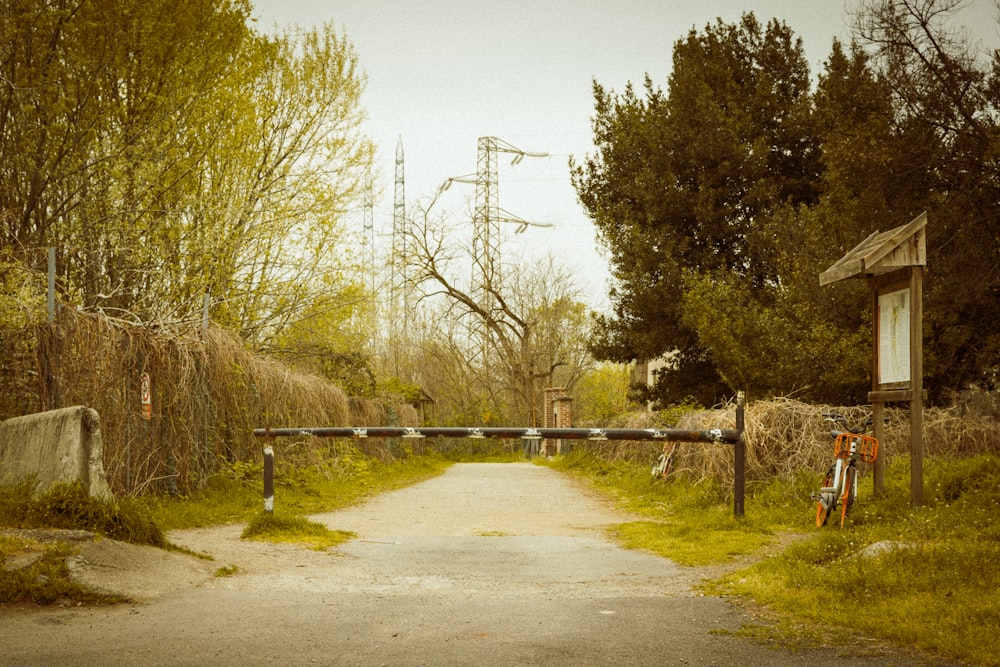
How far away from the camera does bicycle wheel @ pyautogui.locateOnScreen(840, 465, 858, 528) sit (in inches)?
357

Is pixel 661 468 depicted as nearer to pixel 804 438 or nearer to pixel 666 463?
pixel 666 463

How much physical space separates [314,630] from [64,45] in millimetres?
11860

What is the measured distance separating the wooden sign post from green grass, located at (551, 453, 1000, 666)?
2.05 ft

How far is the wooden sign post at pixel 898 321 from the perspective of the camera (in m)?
8.94

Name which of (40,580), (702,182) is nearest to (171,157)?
(40,580)

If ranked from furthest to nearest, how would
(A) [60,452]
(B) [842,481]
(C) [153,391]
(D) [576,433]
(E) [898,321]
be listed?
(C) [153,391]
(D) [576,433]
(E) [898,321]
(B) [842,481]
(A) [60,452]

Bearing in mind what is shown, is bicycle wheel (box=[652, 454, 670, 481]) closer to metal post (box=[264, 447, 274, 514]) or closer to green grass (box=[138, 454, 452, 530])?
green grass (box=[138, 454, 452, 530])

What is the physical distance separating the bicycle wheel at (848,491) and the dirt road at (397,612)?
2.07 m

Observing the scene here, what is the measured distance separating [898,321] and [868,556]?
3.45m

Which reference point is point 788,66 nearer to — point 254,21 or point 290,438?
point 254,21

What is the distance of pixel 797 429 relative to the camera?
13.2 metres

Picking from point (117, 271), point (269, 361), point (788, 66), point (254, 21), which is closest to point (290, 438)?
point (269, 361)

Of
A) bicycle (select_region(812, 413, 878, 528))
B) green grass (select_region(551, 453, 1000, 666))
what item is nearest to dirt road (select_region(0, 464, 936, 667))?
green grass (select_region(551, 453, 1000, 666))

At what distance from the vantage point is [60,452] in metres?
7.77
